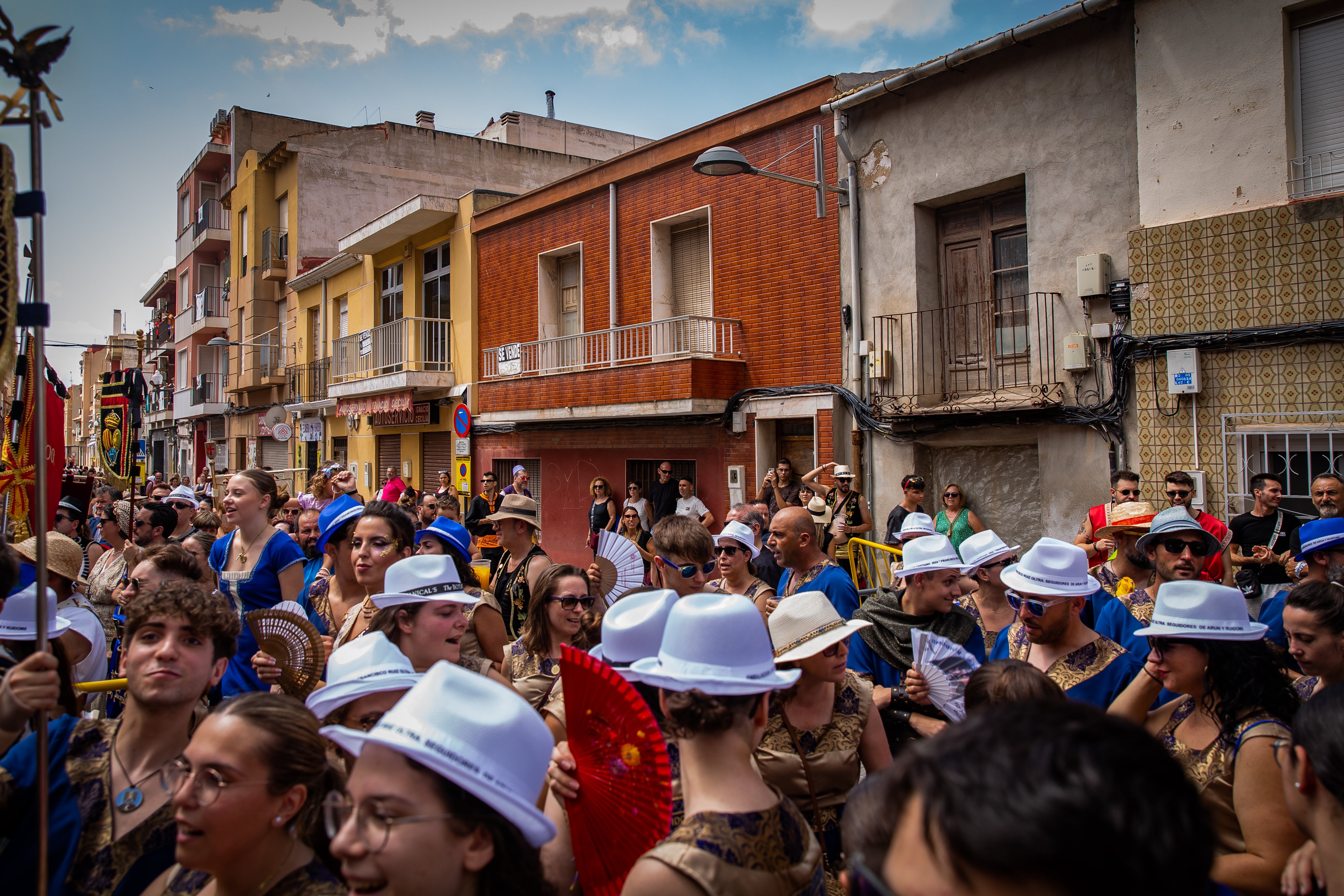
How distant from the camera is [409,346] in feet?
61.7

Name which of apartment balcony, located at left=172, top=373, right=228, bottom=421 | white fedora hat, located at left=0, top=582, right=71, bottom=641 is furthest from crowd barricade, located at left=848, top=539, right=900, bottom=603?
apartment balcony, located at left=172, top=373, right=228, bottom=421

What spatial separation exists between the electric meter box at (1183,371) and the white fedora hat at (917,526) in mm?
3500

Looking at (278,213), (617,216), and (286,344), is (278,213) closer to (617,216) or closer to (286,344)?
(286,344)

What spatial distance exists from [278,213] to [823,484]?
2287cm

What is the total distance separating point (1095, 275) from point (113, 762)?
8901 millimetres

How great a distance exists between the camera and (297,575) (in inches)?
187

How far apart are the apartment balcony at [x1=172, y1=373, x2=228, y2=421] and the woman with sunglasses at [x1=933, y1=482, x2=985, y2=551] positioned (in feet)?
91.1

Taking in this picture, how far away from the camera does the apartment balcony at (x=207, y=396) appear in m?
30.6

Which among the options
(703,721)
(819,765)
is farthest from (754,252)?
(703,721)

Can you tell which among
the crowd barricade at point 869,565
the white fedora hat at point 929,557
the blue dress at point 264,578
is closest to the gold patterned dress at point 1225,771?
the white fedora hat at point 929,557

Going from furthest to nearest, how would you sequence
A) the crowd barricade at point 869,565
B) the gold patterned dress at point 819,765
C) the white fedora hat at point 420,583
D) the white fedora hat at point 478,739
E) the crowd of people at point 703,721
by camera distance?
the crowd barricade at point 869,565 → the white fedora hat at point 420,583 → the gold patterned dress at point 819,765 → the white fedora hat at point 478,739 → the crowd of people at point 703,721

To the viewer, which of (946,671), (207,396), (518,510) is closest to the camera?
(946,671)

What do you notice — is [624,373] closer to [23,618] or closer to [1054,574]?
[1054,574]

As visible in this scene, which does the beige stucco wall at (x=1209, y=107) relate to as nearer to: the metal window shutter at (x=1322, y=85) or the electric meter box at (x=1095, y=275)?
the metal window shutter at (x=1322, y=85)
